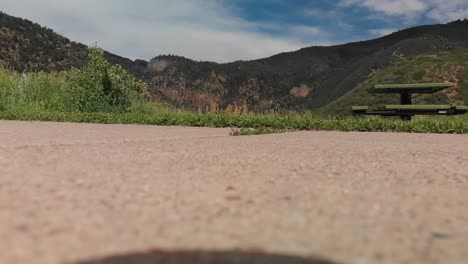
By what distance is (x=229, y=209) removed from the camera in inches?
85.9

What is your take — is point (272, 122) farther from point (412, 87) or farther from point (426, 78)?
point (426, 78)

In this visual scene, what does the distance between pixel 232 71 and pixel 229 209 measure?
42.9 meters

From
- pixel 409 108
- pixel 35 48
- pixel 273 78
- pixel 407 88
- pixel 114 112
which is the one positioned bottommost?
pixel 409 108

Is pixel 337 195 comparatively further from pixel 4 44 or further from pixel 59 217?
pixel 4 44

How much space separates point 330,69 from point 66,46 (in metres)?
22.4

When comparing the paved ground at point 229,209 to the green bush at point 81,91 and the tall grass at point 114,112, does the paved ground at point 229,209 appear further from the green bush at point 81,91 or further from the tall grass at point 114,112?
the green bush at point 81,91

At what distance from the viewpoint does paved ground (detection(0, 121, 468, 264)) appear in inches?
65.2

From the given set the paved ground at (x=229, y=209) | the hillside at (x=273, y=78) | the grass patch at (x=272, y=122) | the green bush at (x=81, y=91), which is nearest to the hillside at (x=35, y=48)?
the hillside at (x=273, y=78)

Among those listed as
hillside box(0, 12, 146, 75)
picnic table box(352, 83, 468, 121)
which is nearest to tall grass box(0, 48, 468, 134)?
picnic table box(352, 83, 468, 121)

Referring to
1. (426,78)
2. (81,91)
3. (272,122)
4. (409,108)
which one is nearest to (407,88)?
(409,108)

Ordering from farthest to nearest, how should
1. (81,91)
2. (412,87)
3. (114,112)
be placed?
(412,87)
(81,91)
(114,112)

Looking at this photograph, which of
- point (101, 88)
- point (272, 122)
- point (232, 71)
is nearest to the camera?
point (272, 122)

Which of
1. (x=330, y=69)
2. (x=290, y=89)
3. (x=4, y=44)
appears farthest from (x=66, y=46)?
(x=330, y=69)

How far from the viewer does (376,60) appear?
40.6 m
